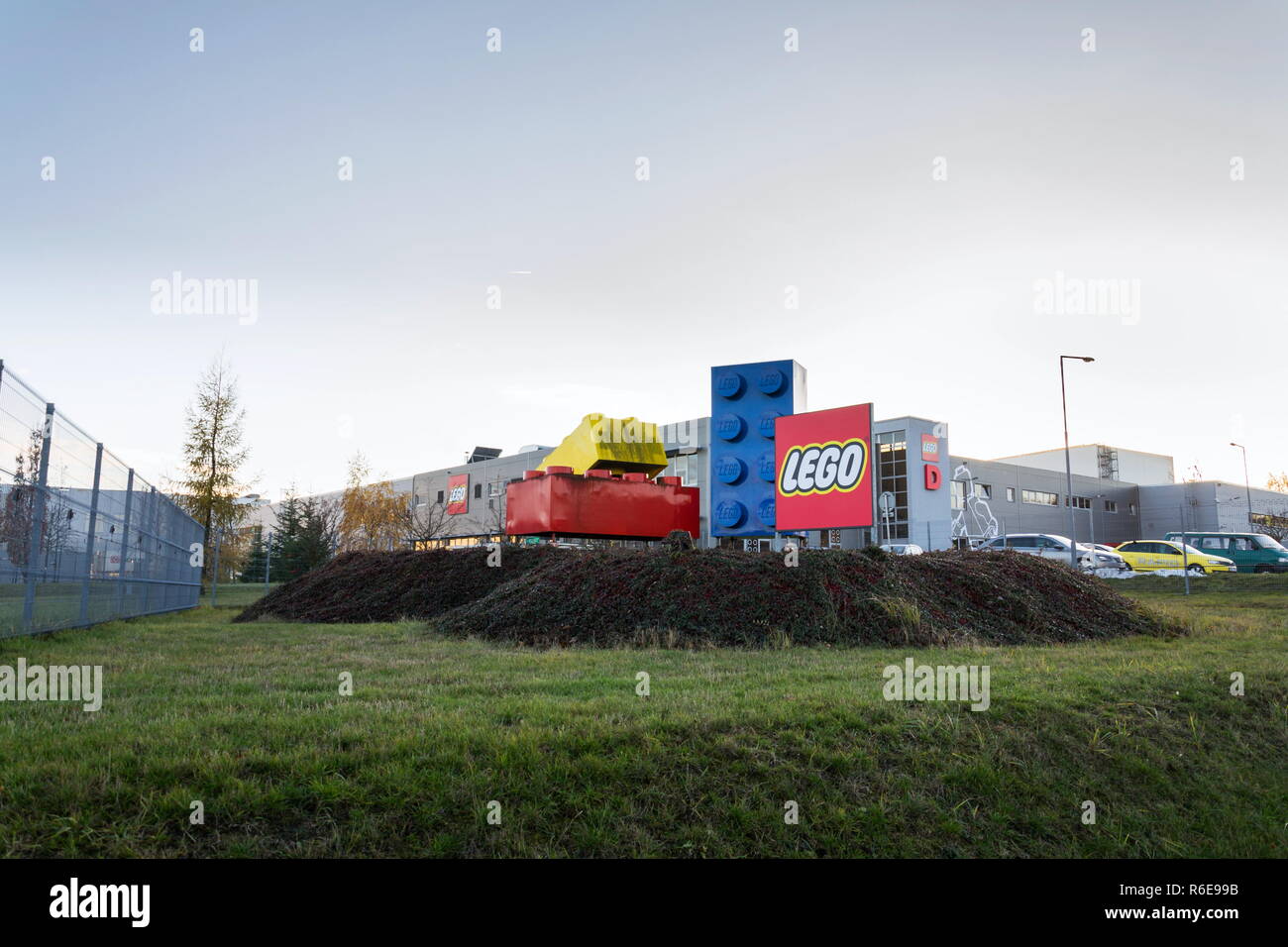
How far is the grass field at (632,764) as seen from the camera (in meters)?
4.49

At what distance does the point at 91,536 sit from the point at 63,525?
5.17 feet

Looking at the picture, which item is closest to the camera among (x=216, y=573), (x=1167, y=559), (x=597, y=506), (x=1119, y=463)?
(x=597, y=506)

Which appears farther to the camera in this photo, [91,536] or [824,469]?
[824,469]

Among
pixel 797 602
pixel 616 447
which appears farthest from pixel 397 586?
pixel 797 602

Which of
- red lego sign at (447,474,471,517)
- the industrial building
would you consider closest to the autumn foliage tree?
the industrial building

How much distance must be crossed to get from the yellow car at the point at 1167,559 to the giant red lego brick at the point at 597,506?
2187 cm

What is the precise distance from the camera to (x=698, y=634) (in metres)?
11.0

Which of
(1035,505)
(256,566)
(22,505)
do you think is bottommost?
(22,505)

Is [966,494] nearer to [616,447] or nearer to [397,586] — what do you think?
[616,447]

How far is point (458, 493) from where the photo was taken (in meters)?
64.6

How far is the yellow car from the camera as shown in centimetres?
2988

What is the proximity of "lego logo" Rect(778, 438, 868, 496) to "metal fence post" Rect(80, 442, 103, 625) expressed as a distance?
12.2m

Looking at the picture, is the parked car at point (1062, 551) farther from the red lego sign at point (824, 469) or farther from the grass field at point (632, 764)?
the grass field at point (632, 764)
